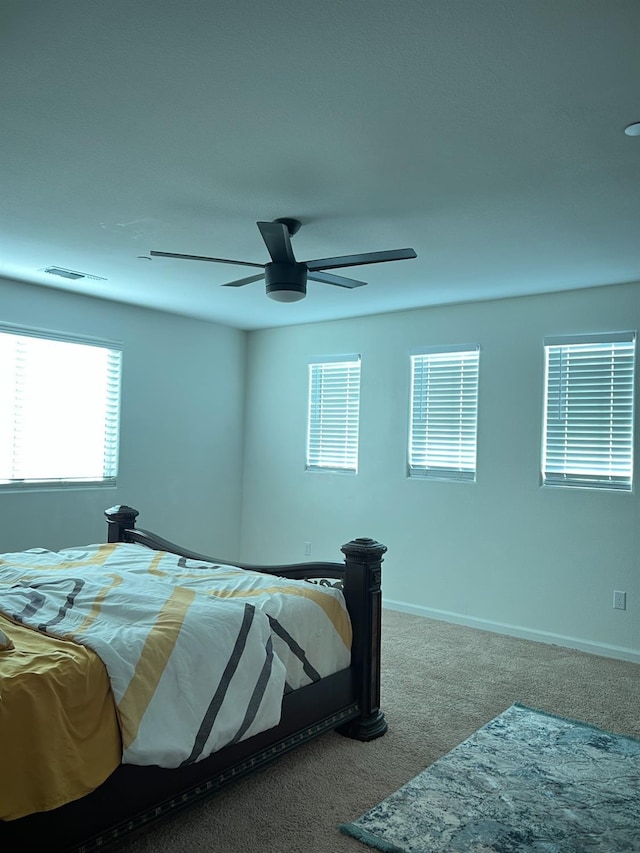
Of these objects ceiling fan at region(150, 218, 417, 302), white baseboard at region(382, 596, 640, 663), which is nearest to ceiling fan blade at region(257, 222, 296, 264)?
ceiling fan at region(150, 218, 417, 302)

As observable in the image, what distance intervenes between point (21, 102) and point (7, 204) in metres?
1.09

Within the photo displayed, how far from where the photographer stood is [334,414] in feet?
19.8

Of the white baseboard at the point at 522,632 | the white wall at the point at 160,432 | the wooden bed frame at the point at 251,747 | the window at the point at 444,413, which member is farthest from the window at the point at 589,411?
the white wall at the point at 160,432

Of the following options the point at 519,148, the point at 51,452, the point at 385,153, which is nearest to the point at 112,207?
the point at 385,153

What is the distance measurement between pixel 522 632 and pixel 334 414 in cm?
241

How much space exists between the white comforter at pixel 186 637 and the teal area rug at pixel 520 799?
22.7 inches

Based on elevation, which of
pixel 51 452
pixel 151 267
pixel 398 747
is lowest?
pixel 398 747

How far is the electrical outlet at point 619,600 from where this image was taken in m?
4.40

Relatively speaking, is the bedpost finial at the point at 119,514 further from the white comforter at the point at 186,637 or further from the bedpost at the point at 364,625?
the bedpost at the point at 364,625

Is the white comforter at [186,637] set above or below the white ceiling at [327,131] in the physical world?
below

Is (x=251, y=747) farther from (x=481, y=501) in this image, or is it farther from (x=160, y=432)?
(x=160, y=432)

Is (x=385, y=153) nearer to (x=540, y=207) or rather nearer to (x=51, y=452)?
(x=540, y=207)

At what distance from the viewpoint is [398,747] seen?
2998 mm

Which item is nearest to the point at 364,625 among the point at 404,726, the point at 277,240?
the point at 404,726
